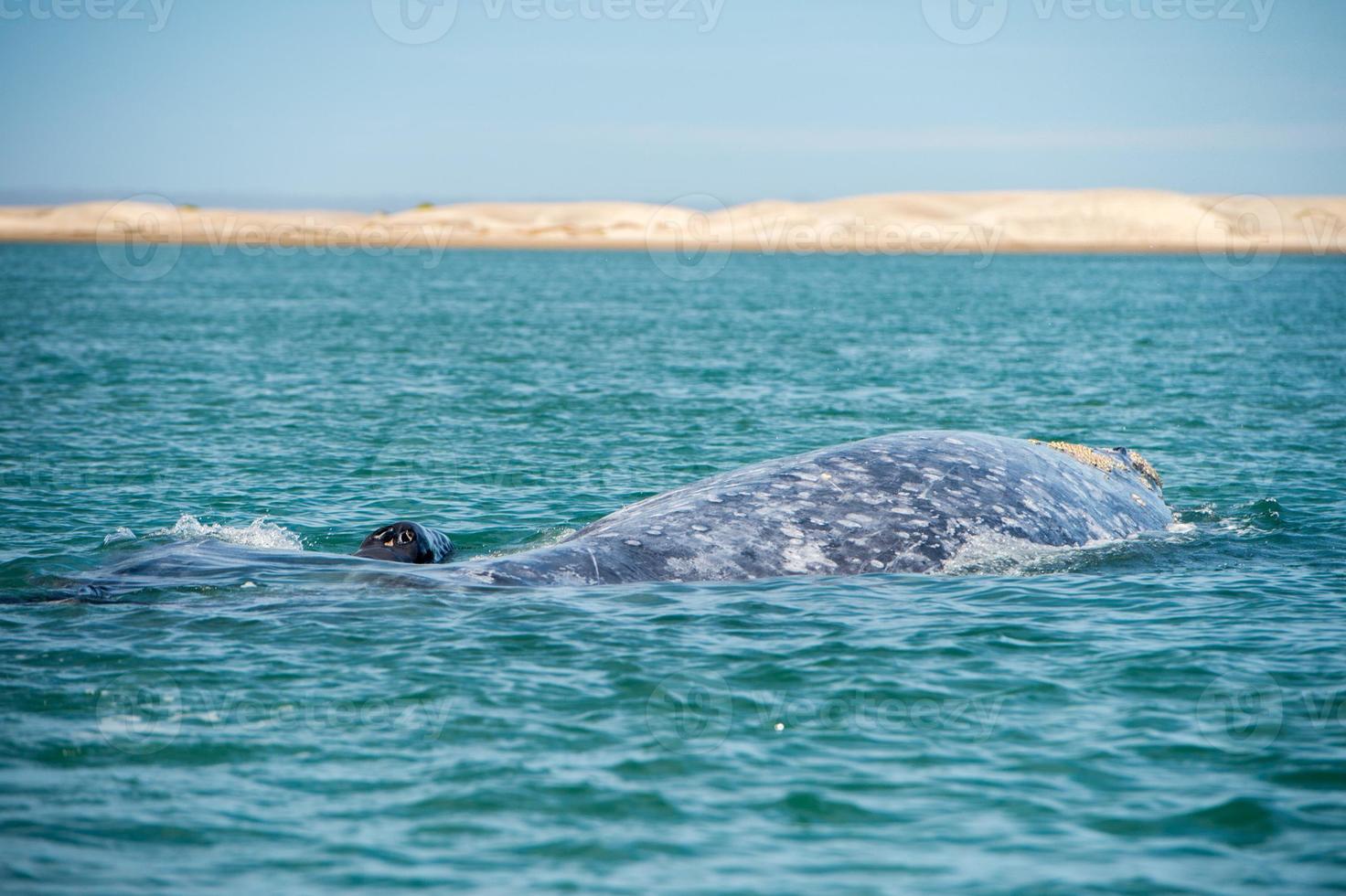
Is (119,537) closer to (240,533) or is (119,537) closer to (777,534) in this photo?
(240,533)

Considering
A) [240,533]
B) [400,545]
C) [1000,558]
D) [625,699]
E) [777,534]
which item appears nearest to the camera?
[625,699]

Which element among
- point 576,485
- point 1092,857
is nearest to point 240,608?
point 1092,857

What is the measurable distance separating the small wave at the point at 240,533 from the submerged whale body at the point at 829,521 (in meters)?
3.43

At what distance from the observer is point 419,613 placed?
966cm

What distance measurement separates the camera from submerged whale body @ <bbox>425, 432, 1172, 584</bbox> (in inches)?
411

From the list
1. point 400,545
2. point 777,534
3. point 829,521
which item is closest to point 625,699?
point 777,534

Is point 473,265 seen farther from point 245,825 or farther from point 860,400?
point 245,825

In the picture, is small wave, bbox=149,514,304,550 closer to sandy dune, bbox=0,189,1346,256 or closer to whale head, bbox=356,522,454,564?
whale head, bbox=356,522,454,564

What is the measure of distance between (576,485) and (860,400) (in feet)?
37.7

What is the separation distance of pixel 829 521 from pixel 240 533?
20.3 feet

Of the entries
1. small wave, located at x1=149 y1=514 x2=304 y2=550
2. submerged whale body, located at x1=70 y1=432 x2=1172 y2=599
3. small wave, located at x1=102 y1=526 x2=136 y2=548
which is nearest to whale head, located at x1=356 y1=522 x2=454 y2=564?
submerged whale body, located at x1=70 y1=432 x2=1172 y2=599

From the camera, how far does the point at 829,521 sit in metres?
10.8

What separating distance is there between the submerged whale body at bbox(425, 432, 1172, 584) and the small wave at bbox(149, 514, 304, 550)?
3426 millimetres

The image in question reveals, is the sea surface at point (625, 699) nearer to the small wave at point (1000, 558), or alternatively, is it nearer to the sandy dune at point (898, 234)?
the small wave at point (1000, 558)
